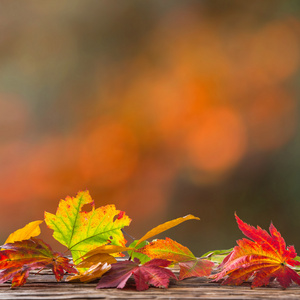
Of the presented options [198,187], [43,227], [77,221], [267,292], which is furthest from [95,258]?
[198,187]

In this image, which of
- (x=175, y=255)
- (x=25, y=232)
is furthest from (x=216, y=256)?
(x=25, y=232)

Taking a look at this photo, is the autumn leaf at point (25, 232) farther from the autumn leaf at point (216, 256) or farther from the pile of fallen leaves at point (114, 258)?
the autumn leaf at point (216, 256)

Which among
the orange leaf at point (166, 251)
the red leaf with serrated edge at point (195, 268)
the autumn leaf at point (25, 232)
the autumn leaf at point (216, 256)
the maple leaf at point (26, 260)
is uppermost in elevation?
the autumn leaf at point (25, 232)

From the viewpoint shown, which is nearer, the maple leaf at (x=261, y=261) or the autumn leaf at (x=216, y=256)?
the maple leaf at (x=261, y=261)

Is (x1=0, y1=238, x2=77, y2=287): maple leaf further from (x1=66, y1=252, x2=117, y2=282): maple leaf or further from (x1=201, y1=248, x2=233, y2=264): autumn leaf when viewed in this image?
(x1=201, y1=248, x2=233, y2=264): autumn leaf

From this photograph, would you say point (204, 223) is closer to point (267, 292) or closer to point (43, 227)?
point (43, 227)

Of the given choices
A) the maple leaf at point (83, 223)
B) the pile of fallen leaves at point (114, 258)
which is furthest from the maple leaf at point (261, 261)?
the maple leaf at point (83, 223)
